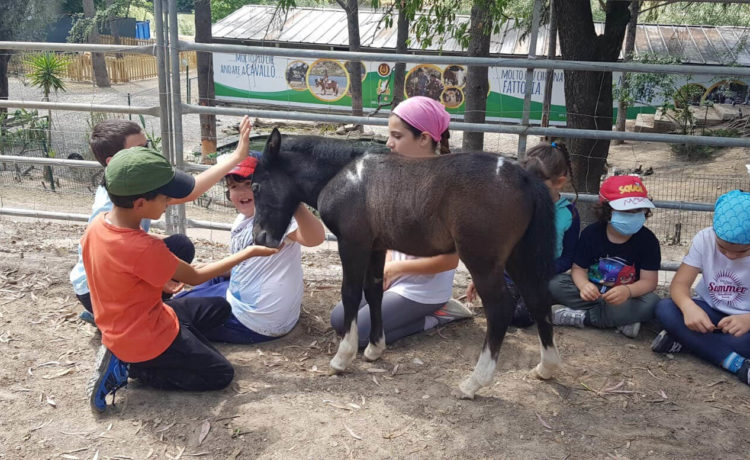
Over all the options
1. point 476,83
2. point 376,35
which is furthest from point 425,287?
point 376,35

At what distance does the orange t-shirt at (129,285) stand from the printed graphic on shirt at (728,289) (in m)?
3.27

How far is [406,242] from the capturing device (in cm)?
360

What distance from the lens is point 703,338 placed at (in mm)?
3973

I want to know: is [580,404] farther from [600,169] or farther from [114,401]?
[600,169]

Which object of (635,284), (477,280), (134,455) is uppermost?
(477,280)

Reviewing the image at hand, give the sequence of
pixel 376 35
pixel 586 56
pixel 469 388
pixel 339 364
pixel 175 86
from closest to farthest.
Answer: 1. pixel 469 388
2. pixel 339 364
3. pixel 175 86
4. pixel 586 56
5. pixel 376 35

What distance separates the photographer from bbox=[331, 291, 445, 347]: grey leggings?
13.7 feet

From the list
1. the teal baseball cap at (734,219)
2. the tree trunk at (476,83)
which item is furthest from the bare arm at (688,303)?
the tree trunk at (476,83)

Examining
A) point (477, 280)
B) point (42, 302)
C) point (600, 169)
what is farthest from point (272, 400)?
point (600, 169)

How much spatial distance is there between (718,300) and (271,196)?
2.87 metres

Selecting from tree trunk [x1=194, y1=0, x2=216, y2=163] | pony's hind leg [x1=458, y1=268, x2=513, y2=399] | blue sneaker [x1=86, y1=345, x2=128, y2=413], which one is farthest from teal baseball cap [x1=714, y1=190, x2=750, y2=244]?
Answer: tree trunk [x1=194, y1=0, x2=216, y2=163]

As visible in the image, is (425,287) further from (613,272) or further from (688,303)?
(688,303)

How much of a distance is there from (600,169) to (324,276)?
3250 mm

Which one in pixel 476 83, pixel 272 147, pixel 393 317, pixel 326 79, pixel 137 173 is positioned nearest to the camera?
pixel 137 173
